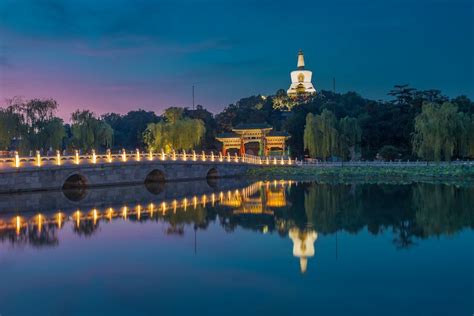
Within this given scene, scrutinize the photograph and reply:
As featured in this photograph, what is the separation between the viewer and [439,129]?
33.1 meters

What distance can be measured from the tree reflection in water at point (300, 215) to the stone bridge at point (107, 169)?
5.72 metres

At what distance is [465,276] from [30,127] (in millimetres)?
28508

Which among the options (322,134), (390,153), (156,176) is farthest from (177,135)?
(390,153)

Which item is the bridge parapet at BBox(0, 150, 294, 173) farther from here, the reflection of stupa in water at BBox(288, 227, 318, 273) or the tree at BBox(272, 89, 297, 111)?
the tree at BBox(272, 89, 297, 111)

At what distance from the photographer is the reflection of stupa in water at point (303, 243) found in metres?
12.1

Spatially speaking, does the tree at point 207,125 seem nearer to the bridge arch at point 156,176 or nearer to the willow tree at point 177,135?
the willow tree at point 177,135

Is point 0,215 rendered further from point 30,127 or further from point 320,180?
point 320,180

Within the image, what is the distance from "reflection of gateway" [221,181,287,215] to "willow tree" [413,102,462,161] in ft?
32.5

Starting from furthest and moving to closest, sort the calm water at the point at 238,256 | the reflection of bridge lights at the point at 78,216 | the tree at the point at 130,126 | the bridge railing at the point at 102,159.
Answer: the tree at the point at 130,126 → the bridge railing at the point at 102,159 → the reflection of bridge lights at the point at 78,216 → the calm water at the point at 238,256

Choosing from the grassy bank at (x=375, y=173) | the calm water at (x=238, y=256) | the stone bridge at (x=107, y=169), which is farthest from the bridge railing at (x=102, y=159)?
the grassy bank at (x=375, y=173)

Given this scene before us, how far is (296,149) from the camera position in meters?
48.3

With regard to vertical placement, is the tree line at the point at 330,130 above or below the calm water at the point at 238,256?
above

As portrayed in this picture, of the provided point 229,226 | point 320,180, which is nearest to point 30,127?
point 320,180

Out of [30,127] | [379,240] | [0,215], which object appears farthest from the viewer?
[30,127]
